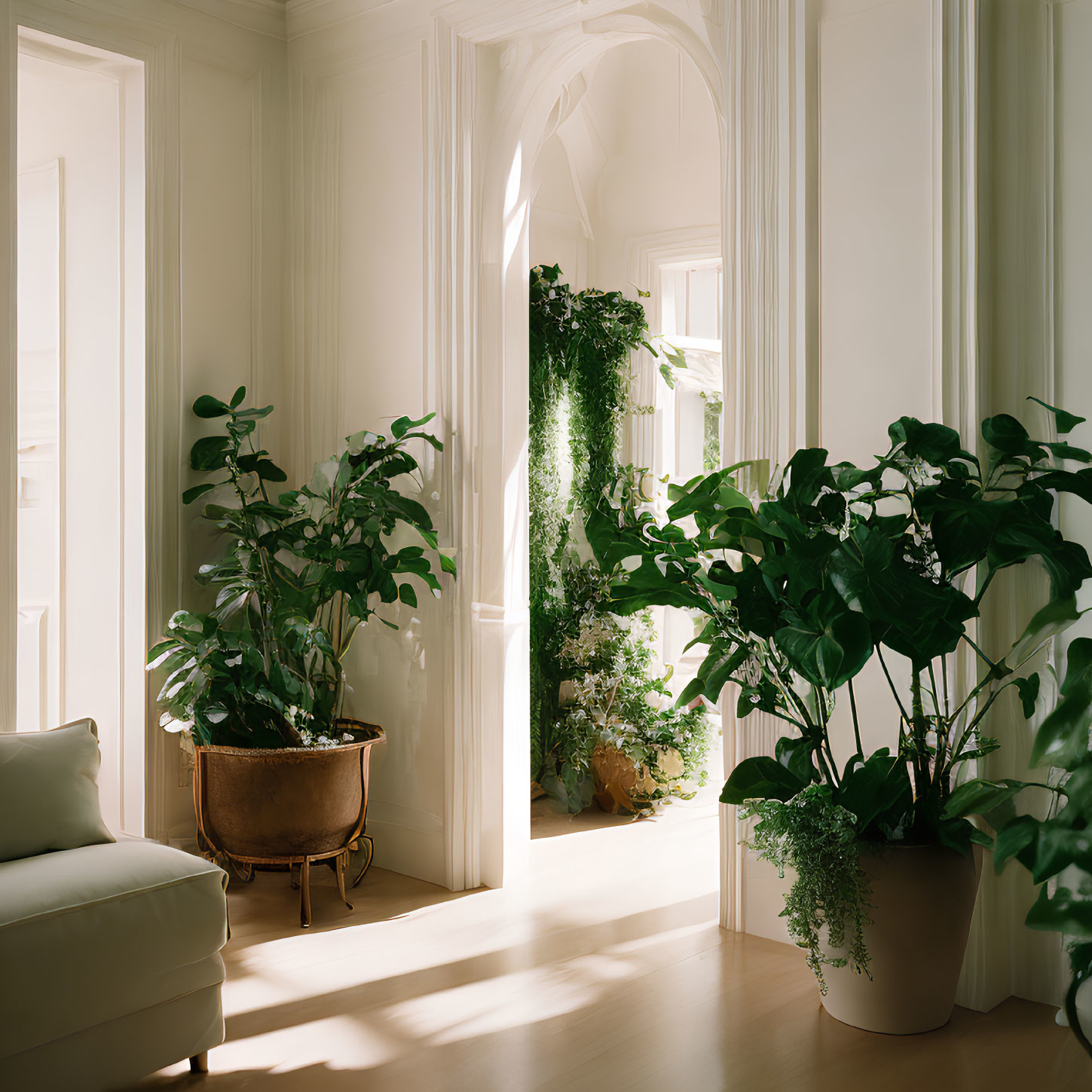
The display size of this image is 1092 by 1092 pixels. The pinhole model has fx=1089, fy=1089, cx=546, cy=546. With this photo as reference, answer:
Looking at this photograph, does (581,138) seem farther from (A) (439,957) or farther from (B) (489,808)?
(A) (439,957)

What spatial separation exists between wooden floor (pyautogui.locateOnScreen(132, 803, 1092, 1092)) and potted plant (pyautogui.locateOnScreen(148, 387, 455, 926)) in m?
0.32

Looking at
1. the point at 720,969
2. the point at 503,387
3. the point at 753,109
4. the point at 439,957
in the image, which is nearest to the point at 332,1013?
the point at 439,957

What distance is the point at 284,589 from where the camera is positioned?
3.60m

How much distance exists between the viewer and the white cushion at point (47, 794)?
254 centimetres

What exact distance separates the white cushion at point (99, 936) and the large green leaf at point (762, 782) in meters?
1.22

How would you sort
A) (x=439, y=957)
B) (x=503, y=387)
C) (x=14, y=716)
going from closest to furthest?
(x=439, y=957)
(x=14, y=716)
(x=503, y=387)

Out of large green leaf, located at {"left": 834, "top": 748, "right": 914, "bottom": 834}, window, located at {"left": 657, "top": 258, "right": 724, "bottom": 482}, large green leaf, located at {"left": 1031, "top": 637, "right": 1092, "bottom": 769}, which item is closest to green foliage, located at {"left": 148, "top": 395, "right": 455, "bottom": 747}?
large green leaf, located at {"left": 834, "top": 748, "right": 914, "bottom": 834}

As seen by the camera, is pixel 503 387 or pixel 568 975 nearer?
pixel 568 975

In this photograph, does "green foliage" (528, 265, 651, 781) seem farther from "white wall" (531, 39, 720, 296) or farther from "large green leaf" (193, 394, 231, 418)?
"large green leaf" (193, 394, 231, 418)

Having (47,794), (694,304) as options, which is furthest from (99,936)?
(694,304)

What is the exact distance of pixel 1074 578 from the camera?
2.38 m

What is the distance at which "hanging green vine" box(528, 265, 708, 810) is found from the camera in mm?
4660

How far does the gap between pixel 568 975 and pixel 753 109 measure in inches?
97.4

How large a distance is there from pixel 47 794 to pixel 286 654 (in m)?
1.10
